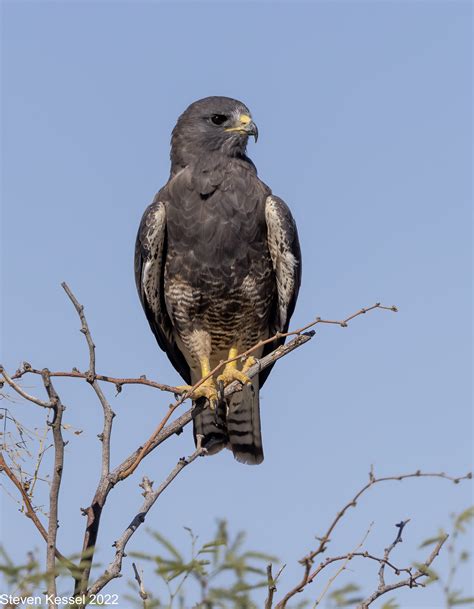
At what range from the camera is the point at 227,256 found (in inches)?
283

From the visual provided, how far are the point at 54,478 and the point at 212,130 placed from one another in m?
4.85

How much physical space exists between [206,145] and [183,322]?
1.38 m

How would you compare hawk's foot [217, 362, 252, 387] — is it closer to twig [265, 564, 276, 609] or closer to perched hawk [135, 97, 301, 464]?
perched hawk [135, 97, 301, 464]

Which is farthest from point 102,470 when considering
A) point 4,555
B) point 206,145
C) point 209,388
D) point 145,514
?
point 206,145

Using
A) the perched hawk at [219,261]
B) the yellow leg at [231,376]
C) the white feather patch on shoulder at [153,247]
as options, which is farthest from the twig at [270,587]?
the white feather patch on shoulder at [153,247]

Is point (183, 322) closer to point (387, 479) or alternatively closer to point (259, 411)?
point (259, 411)

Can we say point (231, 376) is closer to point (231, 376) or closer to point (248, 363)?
point (231, 376)

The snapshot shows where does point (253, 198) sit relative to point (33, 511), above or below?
above

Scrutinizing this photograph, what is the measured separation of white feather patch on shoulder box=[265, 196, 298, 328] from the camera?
23.8 ft

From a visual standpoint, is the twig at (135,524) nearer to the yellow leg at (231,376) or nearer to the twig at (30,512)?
the twig at (30,512)

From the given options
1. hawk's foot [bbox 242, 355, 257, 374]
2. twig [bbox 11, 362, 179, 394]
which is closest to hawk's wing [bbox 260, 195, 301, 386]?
Result: hawk's foot [bbox 242, 355, 257, 374]

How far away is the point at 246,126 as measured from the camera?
759 cm

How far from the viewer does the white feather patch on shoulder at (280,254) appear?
7.27 meters

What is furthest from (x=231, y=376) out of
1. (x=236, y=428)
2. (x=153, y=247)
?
(x=153, y=247)
